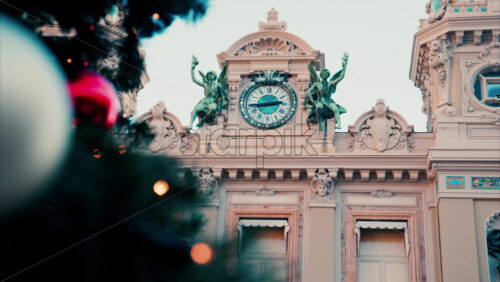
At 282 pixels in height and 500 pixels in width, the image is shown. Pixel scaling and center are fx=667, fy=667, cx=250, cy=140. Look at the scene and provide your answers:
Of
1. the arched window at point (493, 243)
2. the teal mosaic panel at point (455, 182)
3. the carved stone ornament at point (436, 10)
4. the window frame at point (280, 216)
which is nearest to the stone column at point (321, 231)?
the window frame at point (280, 216)

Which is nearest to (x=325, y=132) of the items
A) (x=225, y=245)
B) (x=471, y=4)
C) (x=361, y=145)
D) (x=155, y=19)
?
(x=361, y=145)

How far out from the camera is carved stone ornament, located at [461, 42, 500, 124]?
1818 cm

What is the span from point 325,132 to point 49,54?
14391 mm

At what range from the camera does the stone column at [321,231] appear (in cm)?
1727

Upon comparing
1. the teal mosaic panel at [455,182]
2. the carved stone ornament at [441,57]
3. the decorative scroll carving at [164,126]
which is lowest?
the teal mosaic panel at [455,182]

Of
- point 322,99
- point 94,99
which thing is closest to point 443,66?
point 322,99

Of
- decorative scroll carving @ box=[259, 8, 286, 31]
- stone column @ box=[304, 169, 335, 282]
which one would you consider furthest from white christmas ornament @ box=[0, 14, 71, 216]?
decorative scroll carving @ box=[259, 8, 286, 31]

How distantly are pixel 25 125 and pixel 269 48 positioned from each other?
16458 mm

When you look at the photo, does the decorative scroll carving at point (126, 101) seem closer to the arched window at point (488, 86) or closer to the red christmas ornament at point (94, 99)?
the red christmas ornament at point (94, 99)

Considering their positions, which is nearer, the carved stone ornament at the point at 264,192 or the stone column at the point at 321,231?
the stone column at the point at 321,231

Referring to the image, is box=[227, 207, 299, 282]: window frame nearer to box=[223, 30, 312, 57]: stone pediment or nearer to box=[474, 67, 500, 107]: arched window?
box=[223, 30, 312, 57]: stone pediment

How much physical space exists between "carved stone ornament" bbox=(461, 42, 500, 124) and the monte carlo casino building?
28 millimetres

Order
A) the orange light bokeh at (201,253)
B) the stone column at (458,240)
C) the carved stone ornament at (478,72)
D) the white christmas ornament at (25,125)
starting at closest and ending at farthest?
the white christmas ornament at (25,125), the orange light bokeh at (201,253), the stone column at (458,240), the carved stone ornament at (478,72)

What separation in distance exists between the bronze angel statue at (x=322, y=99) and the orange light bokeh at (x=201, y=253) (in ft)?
47.3
